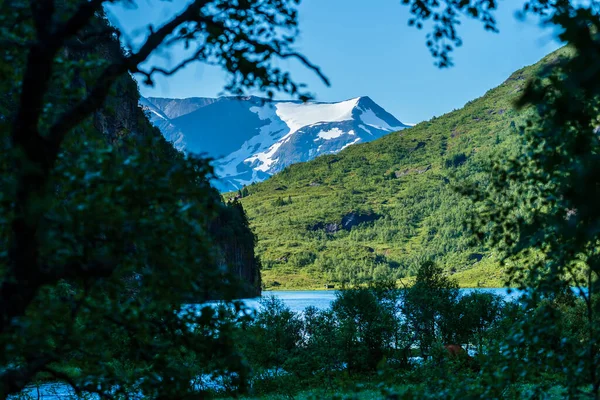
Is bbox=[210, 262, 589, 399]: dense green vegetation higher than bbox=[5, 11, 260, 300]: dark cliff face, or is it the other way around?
bbox=[5, 11, 260, 300]: dark cliff face

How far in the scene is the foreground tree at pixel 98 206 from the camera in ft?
18.2

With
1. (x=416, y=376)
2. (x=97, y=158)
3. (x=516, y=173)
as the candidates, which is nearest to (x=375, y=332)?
(x=416, y=376)

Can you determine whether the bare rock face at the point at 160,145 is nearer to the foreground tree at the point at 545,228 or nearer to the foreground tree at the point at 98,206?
the foreground tree at the point at 98,206

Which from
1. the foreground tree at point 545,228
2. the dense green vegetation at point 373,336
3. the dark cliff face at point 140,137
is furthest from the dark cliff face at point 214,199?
the dense green vegetation at point 373,336

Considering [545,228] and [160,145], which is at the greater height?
[160,145]

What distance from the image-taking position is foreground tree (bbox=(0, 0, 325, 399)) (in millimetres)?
5559

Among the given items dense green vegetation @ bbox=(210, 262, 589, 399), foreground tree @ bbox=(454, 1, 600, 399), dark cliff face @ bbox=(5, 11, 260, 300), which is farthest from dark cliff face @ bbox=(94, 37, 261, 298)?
dense green vegetation @ bbox=(210, 262, 589, 399)

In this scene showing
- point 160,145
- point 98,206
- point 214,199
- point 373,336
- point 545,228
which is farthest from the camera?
point 373,336

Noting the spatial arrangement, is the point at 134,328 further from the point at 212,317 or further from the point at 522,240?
the point at 522,240

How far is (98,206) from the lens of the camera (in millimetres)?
5336

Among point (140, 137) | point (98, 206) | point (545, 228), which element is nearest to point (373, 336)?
point (545, 228)

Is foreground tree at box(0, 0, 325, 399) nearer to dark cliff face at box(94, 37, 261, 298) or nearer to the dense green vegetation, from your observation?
dark cliff face at box(94, 37, 261, 298)

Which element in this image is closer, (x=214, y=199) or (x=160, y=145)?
(x=214, y=199)

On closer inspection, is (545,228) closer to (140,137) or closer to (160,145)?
(160,145)
